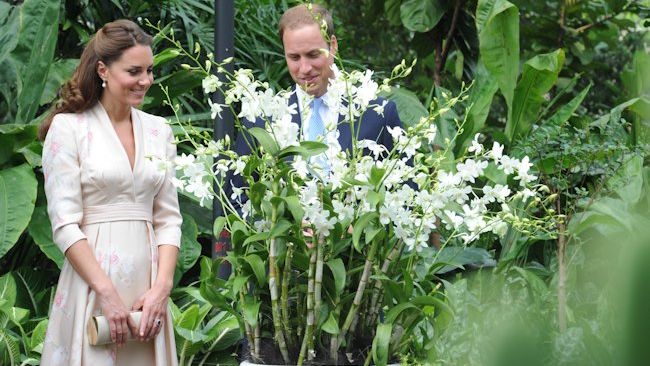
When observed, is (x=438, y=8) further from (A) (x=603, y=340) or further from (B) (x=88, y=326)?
(A) (x=603, y=340)

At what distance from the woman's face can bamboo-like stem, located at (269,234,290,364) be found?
98cm

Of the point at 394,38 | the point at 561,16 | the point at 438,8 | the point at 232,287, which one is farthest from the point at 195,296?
the point at 394,38

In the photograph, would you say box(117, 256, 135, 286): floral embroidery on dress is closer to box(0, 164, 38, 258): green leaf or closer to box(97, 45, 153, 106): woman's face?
box(97, 45, 153, 106): woman's face

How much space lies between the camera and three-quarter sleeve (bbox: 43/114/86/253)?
2.78 m

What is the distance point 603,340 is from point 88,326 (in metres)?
2.48

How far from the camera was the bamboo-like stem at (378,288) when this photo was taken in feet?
7.08

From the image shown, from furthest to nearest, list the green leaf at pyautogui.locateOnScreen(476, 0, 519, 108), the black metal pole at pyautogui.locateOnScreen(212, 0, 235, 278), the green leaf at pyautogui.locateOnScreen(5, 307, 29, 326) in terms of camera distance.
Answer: the green leaf at pyautogui.locateOnScreen(476, 0, 519, 108)
the green leaf at pyautogui.locateOnScreen(5, 307, 29, 326)
the black metal pole at pyautogui.locateOnScreen(212, 0, 235, 278)

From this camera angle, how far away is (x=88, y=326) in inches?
108

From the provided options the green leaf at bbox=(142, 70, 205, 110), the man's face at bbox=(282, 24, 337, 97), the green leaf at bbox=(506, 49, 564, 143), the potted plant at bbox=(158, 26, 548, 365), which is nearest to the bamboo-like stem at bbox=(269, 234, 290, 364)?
Answer: the potted plant at bbox=(158, 26, 548, 365)

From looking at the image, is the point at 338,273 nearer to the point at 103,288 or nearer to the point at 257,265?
the point at 257,265

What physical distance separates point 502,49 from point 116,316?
3048 millimetres

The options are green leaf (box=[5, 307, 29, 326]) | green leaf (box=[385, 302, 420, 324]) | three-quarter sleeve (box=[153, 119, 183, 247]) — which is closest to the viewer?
green leaf (box=[385, 302, 420, 324])

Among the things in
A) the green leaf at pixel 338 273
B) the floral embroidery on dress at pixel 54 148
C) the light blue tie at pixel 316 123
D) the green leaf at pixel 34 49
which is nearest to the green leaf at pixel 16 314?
the green leaf at pixel 34 49

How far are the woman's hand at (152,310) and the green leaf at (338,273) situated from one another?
0.90 m
